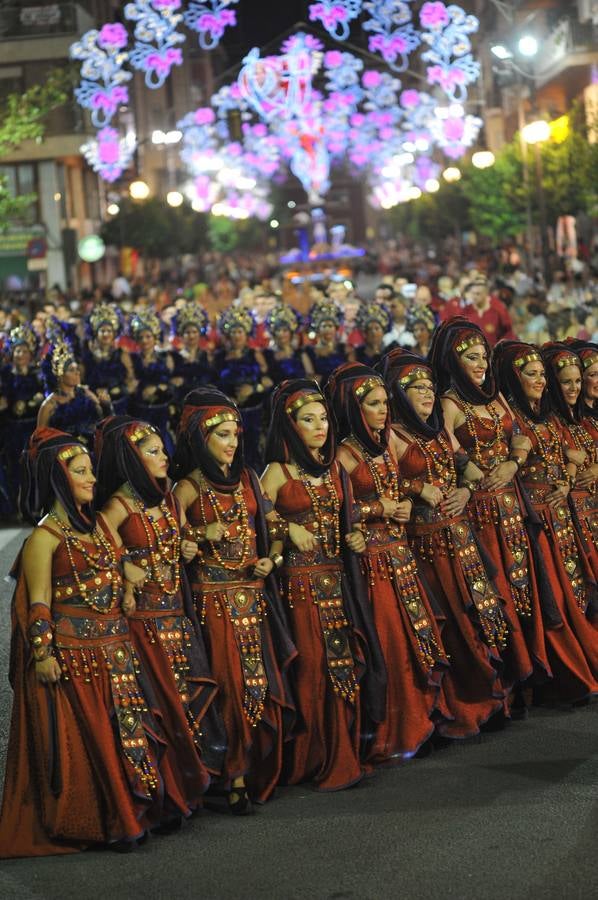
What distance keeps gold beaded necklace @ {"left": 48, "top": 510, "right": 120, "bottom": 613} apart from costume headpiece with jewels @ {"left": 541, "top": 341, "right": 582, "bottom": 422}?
3.21 metres

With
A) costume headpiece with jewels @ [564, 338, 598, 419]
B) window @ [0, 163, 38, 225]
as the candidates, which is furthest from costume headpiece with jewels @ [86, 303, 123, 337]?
window @ [0, 163, 38, 225]

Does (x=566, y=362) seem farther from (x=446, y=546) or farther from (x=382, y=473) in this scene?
(x=382, y=473)

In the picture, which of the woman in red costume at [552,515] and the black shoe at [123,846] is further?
the woman in red costume at [552,515]

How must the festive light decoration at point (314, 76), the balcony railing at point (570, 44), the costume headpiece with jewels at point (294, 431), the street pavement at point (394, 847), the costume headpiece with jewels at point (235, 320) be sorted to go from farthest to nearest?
the balcony railing at point (570, 44) → the festive light decoration at point (314, 76) → the costume headpiece with jewels at point (235, 320) → the costume headpiece with jewels at point (294, 431) → the street pavement at point (394, 847)

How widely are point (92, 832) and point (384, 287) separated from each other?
43.9 ft

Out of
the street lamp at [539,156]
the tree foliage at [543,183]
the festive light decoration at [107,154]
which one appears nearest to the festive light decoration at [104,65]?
the festive light decoration at [107,154]

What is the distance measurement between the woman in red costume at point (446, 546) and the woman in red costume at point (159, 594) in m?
1.52

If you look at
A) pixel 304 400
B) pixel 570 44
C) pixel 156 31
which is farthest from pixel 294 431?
pixel 570 44

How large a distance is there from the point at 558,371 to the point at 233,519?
256cm

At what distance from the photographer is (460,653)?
770 centimetres

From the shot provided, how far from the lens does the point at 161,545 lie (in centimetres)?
661

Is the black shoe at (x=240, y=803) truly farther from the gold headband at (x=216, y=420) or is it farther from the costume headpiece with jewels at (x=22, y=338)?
the costume headpiece with jewels at (x=22, y=338)

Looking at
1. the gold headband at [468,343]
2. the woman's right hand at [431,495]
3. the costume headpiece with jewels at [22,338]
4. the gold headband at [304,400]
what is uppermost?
the costume headpiece with jewels at [22,338]

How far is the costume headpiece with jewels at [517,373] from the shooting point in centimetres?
841
